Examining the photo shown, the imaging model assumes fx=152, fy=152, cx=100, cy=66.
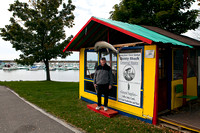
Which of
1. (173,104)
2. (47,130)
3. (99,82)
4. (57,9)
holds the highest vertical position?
(57,9)

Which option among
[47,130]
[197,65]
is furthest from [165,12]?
[47,130]

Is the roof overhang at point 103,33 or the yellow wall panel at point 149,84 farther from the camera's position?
the roof overhang at point 103,33

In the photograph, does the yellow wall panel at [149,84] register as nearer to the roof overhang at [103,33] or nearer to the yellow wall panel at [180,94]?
the roof overhang at [103,33]

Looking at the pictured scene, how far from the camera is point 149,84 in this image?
4.75 meters

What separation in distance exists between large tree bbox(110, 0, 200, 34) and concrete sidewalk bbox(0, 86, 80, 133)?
40.8 ft

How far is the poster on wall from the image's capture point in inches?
201

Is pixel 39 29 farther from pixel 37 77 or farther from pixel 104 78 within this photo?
pixel 37 77

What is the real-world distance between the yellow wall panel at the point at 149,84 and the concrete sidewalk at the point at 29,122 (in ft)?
7.56

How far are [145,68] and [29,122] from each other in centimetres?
430

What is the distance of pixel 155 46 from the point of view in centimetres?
458

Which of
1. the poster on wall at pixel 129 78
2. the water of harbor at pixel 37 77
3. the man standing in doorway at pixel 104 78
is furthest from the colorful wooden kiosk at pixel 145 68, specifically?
the water of harbor at pixel 37 77

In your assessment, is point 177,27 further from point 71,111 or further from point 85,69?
point 71,111

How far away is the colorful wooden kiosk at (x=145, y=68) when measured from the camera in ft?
15.3

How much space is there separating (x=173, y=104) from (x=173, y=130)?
137 cm
